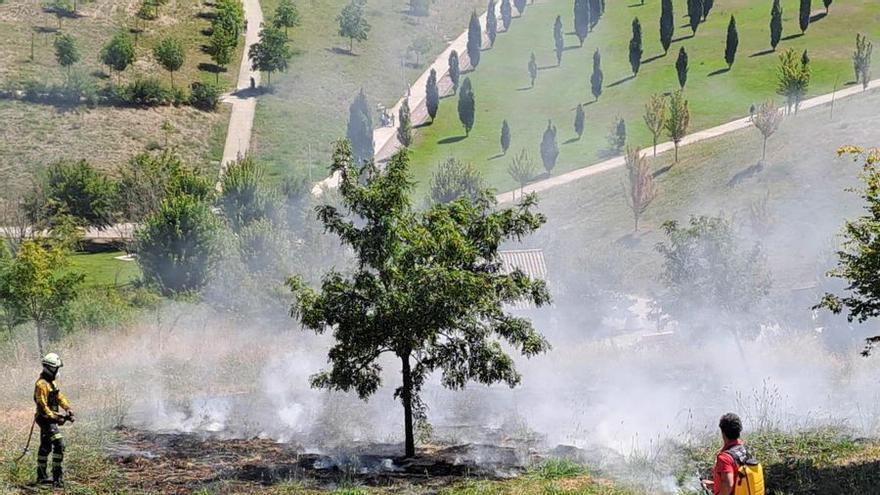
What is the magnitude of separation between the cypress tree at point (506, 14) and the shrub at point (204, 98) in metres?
41.2

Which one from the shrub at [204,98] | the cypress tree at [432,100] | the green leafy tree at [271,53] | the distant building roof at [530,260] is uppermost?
the green leafy tree at [271,53]

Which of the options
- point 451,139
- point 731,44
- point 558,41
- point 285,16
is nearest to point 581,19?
point 558,41

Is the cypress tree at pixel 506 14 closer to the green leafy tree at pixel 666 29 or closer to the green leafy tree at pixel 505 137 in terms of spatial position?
the green leafy tree at pixel 666 29

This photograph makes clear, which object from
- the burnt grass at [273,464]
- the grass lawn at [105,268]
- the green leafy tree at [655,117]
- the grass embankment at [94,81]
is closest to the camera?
the burnt grass at [273,464]

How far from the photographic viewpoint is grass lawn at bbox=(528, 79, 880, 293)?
51781 mm

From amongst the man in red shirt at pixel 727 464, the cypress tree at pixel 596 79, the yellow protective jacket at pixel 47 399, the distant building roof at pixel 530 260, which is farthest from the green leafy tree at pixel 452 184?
the man in red shirt at pixel 727 464

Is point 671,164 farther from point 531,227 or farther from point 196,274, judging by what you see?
point 531,227

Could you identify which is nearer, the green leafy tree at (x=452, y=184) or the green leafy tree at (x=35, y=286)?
the green leafy tree at (x=35, y=286)

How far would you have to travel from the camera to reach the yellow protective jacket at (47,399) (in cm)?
1578

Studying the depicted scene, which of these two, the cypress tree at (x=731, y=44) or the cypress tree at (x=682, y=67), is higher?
the cypress tree at (x=731, y=44)

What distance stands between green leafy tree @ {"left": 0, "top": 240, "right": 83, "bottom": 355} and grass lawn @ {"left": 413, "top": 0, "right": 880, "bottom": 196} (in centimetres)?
4203

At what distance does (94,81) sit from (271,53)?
1724 centimetres

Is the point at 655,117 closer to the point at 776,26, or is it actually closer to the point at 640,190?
the point at 640,190

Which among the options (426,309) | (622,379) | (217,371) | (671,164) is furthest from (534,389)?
(671,164)
